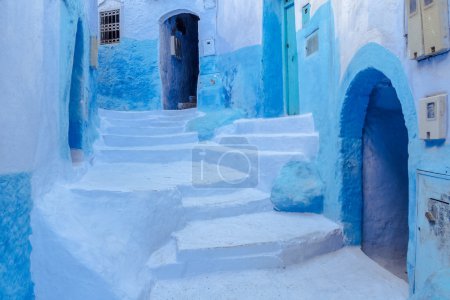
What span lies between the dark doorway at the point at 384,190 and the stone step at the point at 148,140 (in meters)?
3.20

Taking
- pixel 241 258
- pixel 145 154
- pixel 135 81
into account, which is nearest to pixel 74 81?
pixel 145 154

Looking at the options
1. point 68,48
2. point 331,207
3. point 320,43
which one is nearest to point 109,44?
point 68,48

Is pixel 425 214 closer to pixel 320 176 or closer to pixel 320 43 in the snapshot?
pixel 320 176

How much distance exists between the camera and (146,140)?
228 inches

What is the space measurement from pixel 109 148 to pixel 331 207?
3174 mm

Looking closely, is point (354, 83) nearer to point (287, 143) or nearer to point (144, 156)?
point (287, 143)

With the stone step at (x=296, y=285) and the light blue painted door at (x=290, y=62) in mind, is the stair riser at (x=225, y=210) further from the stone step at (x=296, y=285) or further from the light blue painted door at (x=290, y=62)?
the light blue painted door at (x=290, y=62)

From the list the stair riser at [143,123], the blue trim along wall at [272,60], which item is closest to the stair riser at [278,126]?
the blue trim along wall at [272,60]

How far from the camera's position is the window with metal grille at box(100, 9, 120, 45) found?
9.47 meters

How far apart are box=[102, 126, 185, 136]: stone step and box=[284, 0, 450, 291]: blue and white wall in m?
2.64

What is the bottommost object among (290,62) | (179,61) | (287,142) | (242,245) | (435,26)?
(242,245)

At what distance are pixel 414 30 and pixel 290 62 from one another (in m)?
4.03

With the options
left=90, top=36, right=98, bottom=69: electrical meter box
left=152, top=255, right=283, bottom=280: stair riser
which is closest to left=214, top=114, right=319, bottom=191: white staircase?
left=152, top=255, right=283, bottom=280: stair riser

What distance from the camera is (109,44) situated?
30.9 ft
